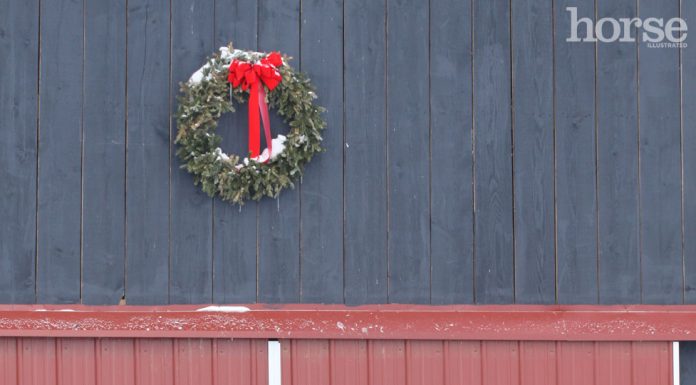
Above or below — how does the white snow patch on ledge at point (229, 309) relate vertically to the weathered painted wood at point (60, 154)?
below

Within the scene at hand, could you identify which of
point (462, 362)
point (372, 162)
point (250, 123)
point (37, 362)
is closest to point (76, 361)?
point (37, 362)

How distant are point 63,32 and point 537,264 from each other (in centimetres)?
255

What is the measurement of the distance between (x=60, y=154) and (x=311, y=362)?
1573 millimetres

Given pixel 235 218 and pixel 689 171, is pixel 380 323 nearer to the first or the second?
pixel 235 218

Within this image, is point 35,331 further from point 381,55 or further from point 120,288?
point 381,55

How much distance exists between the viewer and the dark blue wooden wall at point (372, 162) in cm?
421

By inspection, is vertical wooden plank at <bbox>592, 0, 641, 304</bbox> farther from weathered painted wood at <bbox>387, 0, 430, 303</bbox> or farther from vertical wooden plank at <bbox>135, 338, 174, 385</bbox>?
vertical wooden plank at <bbox>135, 338, 174, 385</bbox>

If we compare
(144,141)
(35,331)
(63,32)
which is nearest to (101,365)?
(35,331)

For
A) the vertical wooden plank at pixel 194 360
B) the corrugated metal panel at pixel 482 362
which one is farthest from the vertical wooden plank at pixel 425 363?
the vertical wooden plank at pixel 194 360

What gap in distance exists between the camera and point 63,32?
4.25 metres

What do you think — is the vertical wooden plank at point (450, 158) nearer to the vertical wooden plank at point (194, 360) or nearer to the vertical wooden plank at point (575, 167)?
the vertical wooden plank at point (575, 167)

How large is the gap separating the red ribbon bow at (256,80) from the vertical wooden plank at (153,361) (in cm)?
102

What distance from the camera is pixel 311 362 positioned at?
13.8 ft

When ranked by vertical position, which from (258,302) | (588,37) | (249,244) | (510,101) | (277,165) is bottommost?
(258,302)
